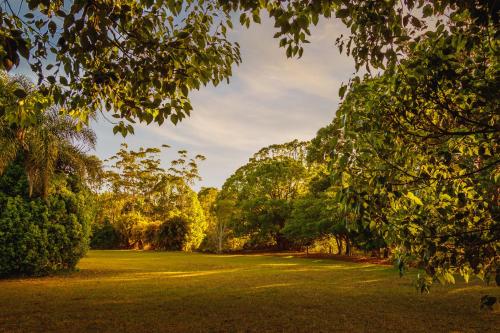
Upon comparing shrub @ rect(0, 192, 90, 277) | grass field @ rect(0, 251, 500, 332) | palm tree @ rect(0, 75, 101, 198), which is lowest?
grass field @ rect(0, 251, 500, 332)

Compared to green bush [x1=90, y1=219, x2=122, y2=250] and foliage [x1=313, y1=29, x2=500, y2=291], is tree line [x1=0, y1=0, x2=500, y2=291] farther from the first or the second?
green bush [x1=90, y1=219, x2=122, y2=250]

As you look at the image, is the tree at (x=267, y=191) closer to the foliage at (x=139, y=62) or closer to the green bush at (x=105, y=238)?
the green bush at (x=105, y=238)

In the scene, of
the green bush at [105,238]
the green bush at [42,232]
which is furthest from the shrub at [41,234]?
the green bush at [105,238]

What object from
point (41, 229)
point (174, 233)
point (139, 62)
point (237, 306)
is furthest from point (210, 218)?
point (139, 62)

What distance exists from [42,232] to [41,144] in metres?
3.41

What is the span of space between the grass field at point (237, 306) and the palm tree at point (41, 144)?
13.2 feet

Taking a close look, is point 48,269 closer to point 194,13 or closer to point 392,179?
point 194,13

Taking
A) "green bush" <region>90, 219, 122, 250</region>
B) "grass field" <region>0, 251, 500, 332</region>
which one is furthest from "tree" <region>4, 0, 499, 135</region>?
"green bush" <region>90, 219, 122, 250</region>

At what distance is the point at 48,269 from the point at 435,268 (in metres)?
15.6

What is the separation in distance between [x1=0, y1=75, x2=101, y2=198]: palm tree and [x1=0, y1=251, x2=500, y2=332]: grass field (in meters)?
4.02

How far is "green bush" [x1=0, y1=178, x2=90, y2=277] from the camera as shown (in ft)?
46.3

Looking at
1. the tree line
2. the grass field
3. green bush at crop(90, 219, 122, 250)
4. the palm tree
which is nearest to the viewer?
the tree line

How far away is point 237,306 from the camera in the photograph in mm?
9742

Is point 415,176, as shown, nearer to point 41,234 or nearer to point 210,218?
point 41,234
